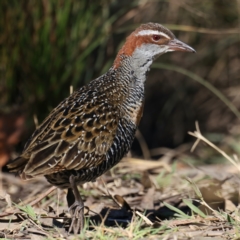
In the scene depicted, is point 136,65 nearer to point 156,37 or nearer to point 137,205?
point 156,37

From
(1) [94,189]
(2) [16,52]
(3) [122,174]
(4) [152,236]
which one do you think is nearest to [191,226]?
(4) [152,236]

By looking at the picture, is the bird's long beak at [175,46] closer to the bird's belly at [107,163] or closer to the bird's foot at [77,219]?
the bird's belly at [107,163]

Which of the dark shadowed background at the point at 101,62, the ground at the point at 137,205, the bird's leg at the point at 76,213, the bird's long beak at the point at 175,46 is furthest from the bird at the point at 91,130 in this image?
the dark shadowed background at the point at 101,62

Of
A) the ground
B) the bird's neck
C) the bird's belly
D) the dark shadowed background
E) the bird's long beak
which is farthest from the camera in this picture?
the dark shadowed background

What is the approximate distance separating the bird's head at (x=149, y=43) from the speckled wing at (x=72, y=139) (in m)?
0.60

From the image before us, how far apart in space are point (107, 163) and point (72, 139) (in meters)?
0.34

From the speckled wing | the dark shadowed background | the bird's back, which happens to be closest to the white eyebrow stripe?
the bird's back

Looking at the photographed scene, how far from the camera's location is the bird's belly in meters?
4.75

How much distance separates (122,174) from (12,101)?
1.44m

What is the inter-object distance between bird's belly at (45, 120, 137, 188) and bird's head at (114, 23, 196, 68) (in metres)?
0.66

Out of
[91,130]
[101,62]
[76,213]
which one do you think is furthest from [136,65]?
[101,62]

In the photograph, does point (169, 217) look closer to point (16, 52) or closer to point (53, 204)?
point (53, 204)

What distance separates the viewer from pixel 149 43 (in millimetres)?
5496

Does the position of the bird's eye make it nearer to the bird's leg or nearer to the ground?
the ground
